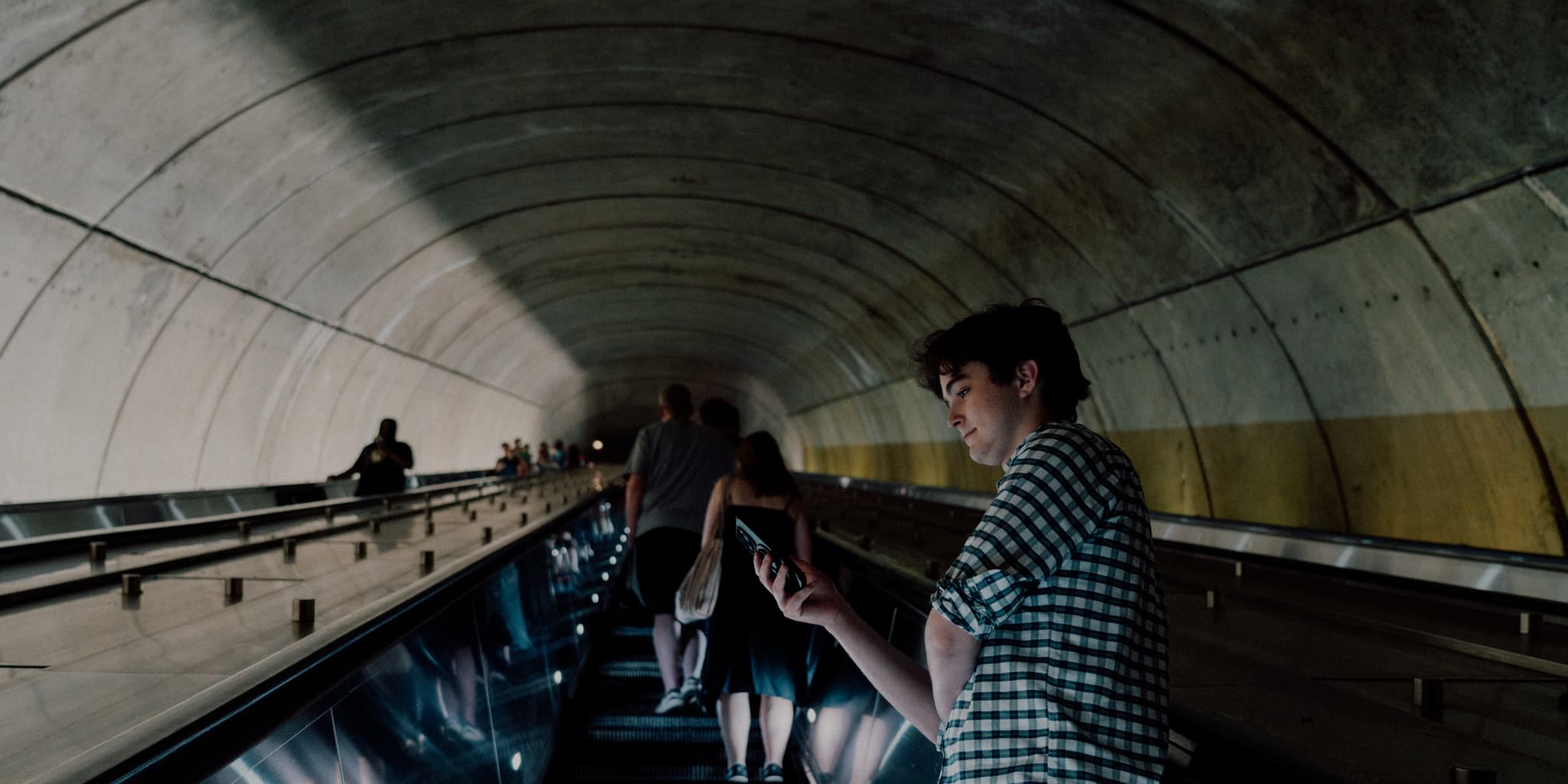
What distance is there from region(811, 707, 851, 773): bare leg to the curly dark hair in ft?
11.6

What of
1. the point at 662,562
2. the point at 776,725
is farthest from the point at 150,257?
the point at 776,725

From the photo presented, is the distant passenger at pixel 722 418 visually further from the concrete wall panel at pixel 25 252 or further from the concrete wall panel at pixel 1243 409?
the concrete wall panel at pixel 25 252

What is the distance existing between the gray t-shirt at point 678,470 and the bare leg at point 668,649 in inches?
22.1

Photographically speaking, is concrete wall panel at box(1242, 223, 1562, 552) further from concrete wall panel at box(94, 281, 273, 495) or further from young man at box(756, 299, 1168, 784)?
concrete wall panel at box(94, 281, 273, 495)

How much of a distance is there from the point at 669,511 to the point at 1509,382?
5465 millimetres

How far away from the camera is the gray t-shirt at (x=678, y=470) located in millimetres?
7270

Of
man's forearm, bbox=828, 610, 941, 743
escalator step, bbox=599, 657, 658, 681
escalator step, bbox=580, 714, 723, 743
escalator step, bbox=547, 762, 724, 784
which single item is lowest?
escalator step, bbox=547, 762, 724, 784

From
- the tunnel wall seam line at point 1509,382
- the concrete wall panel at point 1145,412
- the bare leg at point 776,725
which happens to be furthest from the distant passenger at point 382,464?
the tunnel wall seam line at point 1509,382

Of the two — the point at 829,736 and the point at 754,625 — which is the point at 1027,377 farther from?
the point at 829,736

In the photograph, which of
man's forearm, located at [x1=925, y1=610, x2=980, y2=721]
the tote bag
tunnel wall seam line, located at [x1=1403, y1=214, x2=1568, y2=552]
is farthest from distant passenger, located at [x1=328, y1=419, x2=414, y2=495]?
man's forearm, located at [x1=925, y1=610, x2=980, y2=721]

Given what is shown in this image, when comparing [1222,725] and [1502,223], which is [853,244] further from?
[1222,725]

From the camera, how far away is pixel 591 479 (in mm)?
20406

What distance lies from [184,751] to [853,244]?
54.3 feet

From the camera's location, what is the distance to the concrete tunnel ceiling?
7.45m
